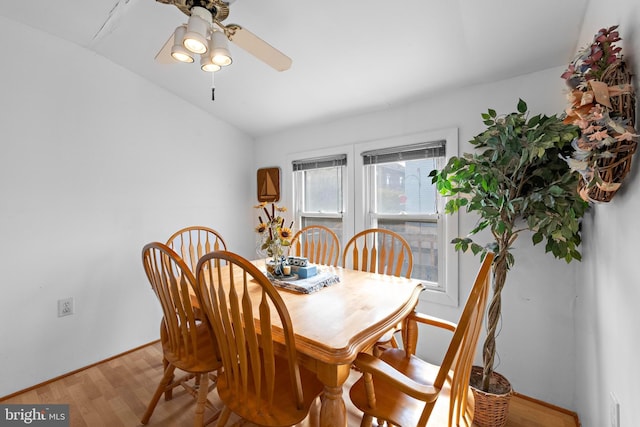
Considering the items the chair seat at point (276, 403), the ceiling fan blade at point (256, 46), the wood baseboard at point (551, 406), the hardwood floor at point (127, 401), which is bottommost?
the hardwood floor at point (127, 401)

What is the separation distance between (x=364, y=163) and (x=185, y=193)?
1.80 m

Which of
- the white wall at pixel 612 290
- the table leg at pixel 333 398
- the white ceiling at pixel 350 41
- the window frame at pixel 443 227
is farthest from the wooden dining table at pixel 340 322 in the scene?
the white ceiling at pixel 350 41

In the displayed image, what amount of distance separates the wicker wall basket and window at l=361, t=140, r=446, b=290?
4.28 feet

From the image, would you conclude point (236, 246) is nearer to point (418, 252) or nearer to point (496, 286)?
point (418, 252)

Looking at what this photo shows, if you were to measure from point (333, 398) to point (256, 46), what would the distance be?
64.4 inches

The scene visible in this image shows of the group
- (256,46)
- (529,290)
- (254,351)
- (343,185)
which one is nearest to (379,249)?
(343,185)

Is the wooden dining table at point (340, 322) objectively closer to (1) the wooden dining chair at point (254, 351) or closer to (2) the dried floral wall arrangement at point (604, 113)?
(1) the wooden dining chair at point (254, 351)

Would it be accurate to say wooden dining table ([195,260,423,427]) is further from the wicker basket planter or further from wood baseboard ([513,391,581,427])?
wood baseboard ([513,391,581,427])

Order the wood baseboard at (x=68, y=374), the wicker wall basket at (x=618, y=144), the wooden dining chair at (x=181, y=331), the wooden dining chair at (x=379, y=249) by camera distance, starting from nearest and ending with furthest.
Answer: the wicker wall basket at (x=618, y=144) < the wooden dining chair at (x=181, y=331) < the wood baseboard at (x=68, y=374) < the wooden dining chair at (x=379, y=249)

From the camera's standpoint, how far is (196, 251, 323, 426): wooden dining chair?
1.01m

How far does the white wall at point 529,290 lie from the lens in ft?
5.73

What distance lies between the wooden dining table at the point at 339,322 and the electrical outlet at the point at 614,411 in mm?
740

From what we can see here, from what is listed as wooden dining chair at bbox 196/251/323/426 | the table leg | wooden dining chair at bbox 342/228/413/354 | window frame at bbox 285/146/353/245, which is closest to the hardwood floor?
wooden dining chair at bbox 196/251/323/426

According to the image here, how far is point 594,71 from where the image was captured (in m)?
0.92
